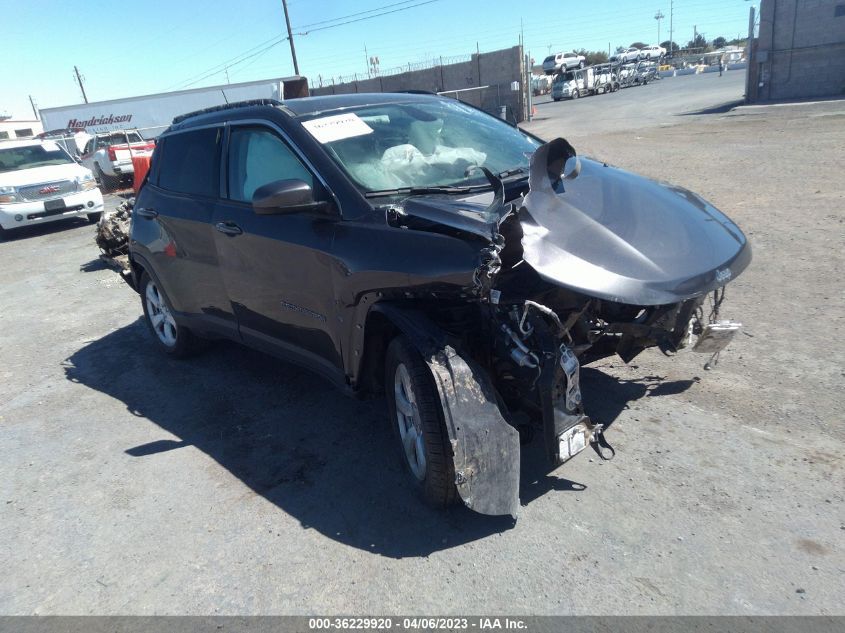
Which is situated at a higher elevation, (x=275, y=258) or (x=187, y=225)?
(x=187, y=225)

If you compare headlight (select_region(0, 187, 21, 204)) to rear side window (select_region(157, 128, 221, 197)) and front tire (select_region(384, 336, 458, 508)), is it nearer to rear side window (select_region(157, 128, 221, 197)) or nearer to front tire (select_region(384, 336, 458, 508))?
rear side window (select_region(157, 128, 221, 197))

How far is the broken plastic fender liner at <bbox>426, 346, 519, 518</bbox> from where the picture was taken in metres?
2.87

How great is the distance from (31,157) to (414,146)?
1395cm

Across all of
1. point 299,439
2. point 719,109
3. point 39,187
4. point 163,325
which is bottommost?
point 719,109

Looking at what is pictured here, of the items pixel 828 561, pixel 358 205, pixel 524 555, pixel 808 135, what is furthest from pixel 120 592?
pixel 808 135

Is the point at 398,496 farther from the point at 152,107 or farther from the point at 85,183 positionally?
the point at 152,107

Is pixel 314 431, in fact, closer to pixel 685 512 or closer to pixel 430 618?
pixel 430 618

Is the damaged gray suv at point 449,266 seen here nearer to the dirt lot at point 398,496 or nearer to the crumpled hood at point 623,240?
the crumpled hood at point 623,240

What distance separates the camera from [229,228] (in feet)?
14.1

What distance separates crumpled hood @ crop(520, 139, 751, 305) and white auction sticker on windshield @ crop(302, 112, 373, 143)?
1262 mm

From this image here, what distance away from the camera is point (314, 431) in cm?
422

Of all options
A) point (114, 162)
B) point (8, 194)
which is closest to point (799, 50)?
point (114, 162)

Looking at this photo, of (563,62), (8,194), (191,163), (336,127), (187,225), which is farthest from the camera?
(563,62)

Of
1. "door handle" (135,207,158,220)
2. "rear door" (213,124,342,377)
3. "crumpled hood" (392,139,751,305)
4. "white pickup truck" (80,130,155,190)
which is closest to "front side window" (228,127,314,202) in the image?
"rear door" (213,124,342,377)
